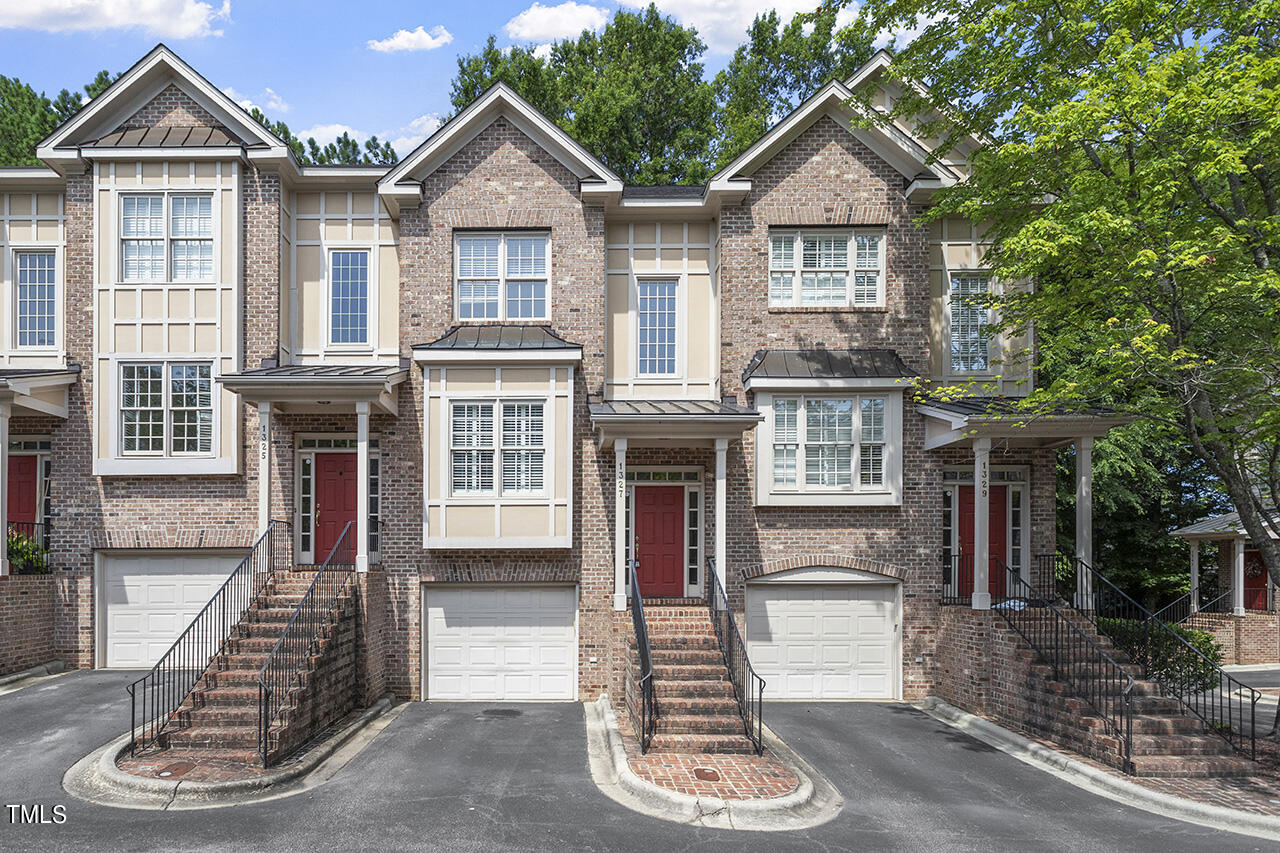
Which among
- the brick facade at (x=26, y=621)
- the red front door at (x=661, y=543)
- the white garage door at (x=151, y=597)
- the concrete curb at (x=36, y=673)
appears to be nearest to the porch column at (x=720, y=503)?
the red front door at (x=661, y=543)

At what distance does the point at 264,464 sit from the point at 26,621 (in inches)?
200

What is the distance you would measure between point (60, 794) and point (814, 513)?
11.4 metres

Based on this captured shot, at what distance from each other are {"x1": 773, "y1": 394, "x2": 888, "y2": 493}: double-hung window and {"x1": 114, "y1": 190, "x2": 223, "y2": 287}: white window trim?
34.7 ft

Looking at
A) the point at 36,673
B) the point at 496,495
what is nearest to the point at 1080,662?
the point at 496,495

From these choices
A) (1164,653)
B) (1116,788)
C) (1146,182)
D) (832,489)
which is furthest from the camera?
(1164,653)

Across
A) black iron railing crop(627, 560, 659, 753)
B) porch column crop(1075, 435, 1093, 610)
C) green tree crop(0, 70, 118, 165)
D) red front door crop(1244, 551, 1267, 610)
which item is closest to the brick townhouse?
porch column crop(1075, 435, 1093, 610)

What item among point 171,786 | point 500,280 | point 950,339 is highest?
point 500,280

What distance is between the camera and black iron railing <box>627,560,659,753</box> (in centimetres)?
1035

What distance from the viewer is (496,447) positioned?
14102 mm

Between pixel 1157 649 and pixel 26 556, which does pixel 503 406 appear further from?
pixel 1157 649

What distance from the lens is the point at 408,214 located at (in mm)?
14758

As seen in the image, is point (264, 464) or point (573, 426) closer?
point (264, 464)

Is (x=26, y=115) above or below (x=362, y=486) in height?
above

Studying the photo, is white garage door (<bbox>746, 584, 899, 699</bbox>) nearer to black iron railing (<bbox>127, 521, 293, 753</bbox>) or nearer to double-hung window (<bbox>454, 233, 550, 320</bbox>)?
double-hung window (<bbox>454, 233, 550, 320</bbox>)
